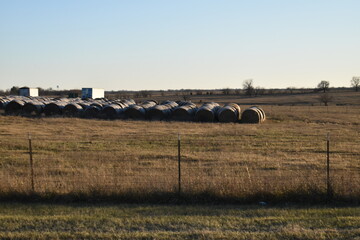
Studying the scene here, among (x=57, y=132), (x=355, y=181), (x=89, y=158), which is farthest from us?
(x=57, y=132)

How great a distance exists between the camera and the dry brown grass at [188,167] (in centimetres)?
904

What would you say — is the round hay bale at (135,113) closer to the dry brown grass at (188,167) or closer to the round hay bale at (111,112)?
the round hay bale at (111,112)

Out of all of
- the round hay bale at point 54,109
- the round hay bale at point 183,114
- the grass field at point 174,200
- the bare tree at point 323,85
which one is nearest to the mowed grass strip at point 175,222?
the grass field at point 174,200

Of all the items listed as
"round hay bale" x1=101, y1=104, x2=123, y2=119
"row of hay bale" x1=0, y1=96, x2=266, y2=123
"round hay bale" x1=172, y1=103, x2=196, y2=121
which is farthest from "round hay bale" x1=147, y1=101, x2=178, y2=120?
"round hay bale" x1=101, y1=104, x2=123, y2=119

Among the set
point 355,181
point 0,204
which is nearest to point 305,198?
point 355,181

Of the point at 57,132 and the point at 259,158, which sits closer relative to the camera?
the point at 259,158

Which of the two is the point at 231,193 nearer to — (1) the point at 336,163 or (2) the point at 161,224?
(2) the point at 161,224

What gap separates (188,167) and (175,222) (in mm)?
5793

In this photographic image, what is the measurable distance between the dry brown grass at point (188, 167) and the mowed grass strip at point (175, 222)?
501mm

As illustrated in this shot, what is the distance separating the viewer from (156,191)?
9.08m

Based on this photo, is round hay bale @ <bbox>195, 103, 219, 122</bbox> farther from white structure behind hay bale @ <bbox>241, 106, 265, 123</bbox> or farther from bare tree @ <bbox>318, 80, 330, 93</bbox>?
bare tree @ <bbox>318, 80, 330, 93</bbox>

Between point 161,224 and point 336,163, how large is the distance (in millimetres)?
8384

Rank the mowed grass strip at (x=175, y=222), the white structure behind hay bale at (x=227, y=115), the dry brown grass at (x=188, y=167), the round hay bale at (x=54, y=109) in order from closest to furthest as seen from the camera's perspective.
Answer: the mowed grass strip at (x=175, y=222) < the dry brown grass at (x=188, y=167) < the white structure behind hay bale at (x=227, y=115) < the round hay bale at (x=54, y=109)

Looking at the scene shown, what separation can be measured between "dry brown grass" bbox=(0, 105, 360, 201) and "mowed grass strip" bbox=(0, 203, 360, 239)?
50 cm
